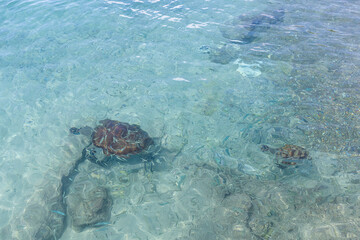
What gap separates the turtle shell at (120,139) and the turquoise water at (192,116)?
55 cm

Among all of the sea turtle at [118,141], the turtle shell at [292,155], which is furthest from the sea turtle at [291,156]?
the sea turtle at [118,141]

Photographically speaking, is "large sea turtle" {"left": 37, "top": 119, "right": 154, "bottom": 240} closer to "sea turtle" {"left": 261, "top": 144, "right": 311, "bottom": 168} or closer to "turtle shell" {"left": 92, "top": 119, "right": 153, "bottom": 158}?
"turtle shell" {"left": 92, "top": 119, "right": 153, "bottom": 158}

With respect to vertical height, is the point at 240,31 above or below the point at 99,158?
above

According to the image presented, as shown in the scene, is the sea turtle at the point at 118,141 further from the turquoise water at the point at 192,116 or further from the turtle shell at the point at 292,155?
the turtle shell at the point at 292,155

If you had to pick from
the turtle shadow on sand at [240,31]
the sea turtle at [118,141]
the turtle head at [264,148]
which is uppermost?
the turtle shadow on sand at [240,31]

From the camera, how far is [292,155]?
18.3 ft

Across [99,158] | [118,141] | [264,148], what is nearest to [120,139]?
[118,141]

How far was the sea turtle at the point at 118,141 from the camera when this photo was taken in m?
5.62

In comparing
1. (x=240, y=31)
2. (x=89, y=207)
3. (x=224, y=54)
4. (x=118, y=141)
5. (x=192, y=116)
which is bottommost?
(x=89, y=207)

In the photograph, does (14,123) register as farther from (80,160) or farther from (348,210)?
(348,210)

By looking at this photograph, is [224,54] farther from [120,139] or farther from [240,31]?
[120,139]

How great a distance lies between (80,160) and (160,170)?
7.25ft

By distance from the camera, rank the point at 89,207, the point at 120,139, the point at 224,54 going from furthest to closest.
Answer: the point at 224,54 → the point at 120,139 → the point at 89,207

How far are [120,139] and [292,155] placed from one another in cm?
436
